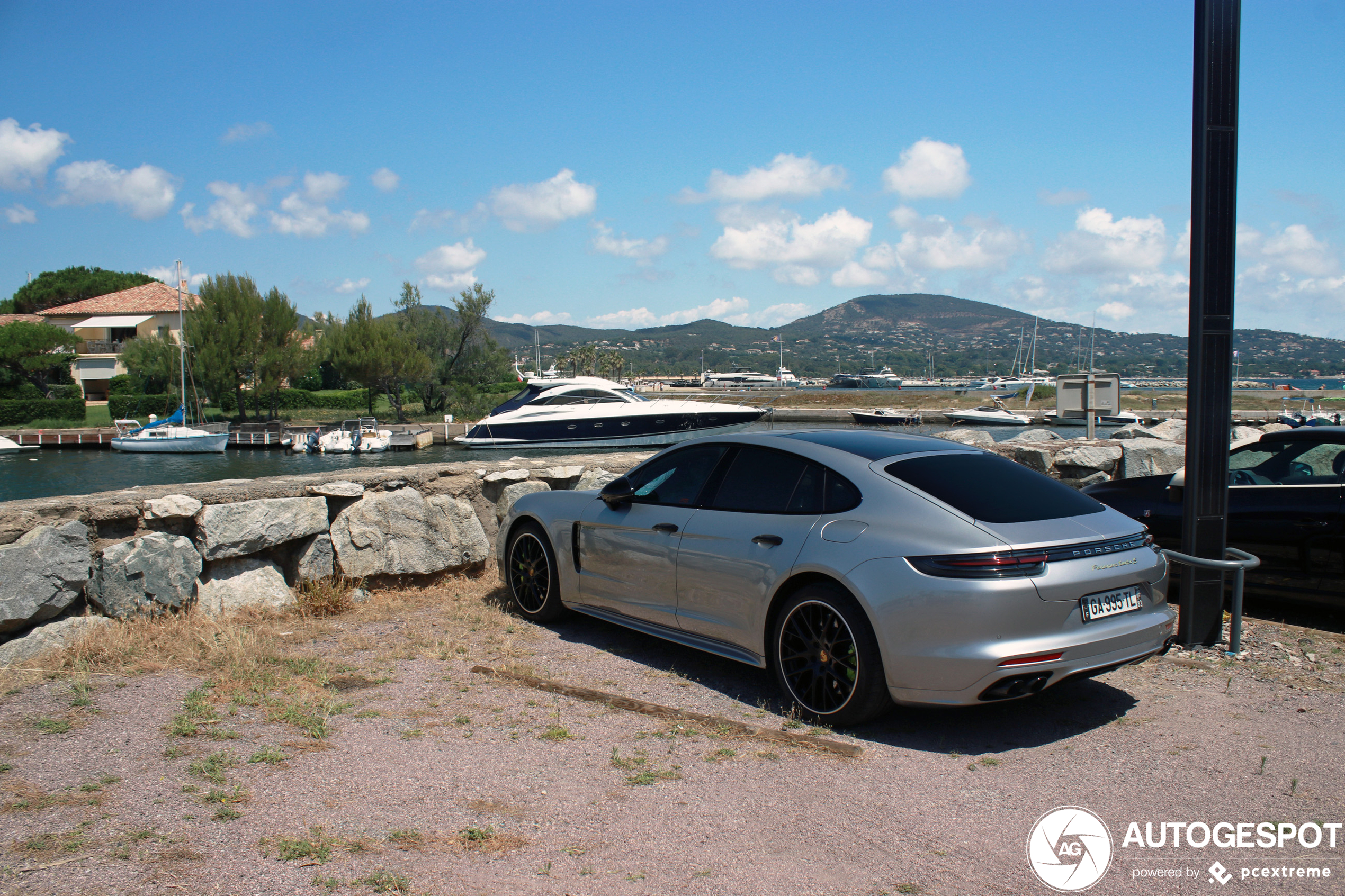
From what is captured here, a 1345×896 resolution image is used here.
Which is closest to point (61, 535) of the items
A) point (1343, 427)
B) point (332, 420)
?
point (1343, 427)

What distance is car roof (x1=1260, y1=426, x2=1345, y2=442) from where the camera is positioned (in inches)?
233

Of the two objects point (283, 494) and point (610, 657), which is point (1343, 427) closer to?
point (610, 657)

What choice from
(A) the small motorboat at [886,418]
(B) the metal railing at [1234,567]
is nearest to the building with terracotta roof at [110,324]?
(A) the small motorboat at [886,418]

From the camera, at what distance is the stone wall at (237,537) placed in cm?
507

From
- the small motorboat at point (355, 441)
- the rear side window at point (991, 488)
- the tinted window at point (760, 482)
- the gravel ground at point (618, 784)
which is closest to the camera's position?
the gravel ground at point (618, 784)

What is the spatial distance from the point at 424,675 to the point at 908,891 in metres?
3.02

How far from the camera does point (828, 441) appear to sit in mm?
4656

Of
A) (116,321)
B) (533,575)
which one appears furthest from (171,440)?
(533,575)

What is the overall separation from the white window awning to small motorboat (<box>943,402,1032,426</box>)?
66.2m

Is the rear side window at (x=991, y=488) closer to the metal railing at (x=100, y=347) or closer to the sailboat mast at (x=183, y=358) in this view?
the sailboat mast at (x=183, y=358)

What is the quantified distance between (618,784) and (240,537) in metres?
3.87

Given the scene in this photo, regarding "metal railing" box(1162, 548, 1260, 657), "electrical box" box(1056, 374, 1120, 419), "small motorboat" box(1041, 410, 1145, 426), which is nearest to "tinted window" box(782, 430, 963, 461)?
"metal railing" box(1162, 548, 1260, 657)

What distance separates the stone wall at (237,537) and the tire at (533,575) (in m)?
1.00

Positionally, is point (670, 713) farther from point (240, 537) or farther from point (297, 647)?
point (240, 537)
